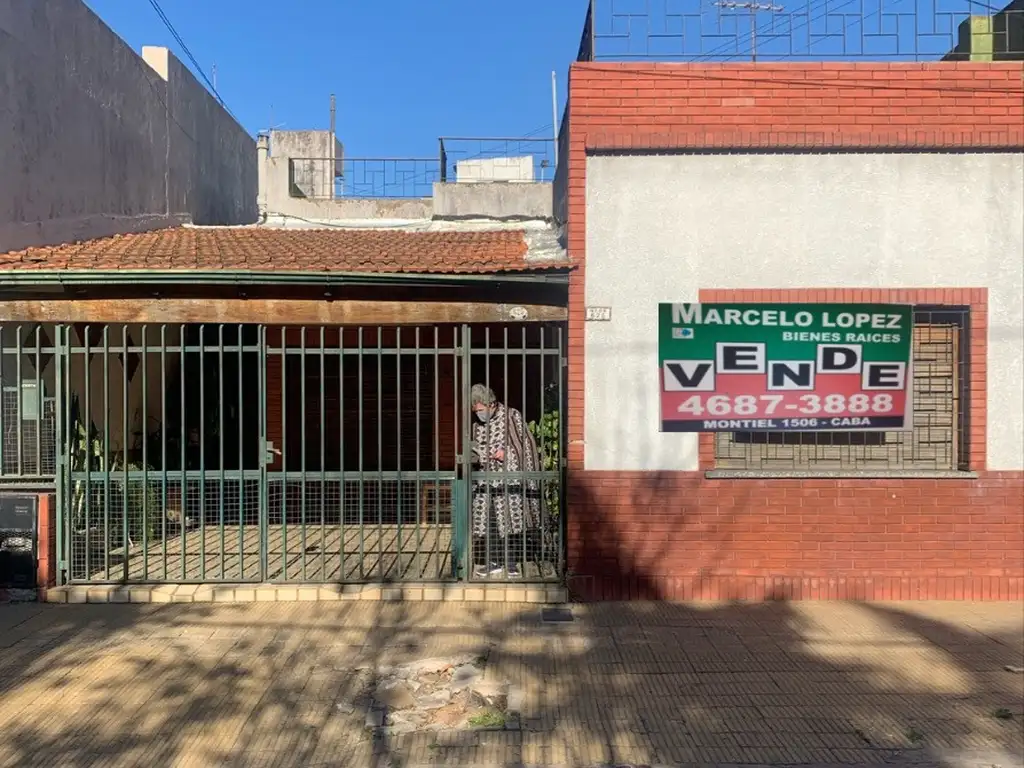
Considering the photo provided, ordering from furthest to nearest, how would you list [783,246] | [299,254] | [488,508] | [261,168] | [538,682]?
1. [261,168]
2. [299,254]
3. [488,508]
4. [783,246]
5. [538,682]

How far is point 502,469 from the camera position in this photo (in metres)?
6.55

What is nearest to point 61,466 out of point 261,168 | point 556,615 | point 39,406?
point 39,406

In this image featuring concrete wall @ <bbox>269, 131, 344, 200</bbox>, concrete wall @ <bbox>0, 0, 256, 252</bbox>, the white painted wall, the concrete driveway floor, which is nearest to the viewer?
the concrete driveway floor

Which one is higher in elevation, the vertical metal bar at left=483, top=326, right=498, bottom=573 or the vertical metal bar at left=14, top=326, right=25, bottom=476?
the vertical metal bar at left=14, top=326, right=25, bottom=476

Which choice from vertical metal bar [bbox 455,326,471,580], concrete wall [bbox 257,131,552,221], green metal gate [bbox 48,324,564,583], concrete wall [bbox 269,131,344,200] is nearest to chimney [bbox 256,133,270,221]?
concrete wall [bbox 257,131,552,221]

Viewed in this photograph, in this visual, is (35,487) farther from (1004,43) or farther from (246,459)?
(1004,43)

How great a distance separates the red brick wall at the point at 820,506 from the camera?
6.37m

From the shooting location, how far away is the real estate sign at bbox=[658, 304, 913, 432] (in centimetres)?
635

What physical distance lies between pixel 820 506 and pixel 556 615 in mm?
2176

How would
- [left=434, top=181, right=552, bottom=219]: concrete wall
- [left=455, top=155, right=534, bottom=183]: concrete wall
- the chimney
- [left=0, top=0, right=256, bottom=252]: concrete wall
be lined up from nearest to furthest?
[left=0, top=0, right=256, bottom=252]: concrete wall
[left=434, top=181, right=552, bottom=219]: concrete wall
the chimney
[left=455, top=155, right=534, bottom=183]: concrete wall

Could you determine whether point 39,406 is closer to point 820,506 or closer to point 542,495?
point 542,495

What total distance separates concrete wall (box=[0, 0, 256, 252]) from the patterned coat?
15.4 feet

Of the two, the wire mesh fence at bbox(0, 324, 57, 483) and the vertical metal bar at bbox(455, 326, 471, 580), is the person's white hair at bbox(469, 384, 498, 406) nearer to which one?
the vertical metal bar at bbox(455, 326, 471, 580)

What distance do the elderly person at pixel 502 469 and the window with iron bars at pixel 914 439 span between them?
149cm
